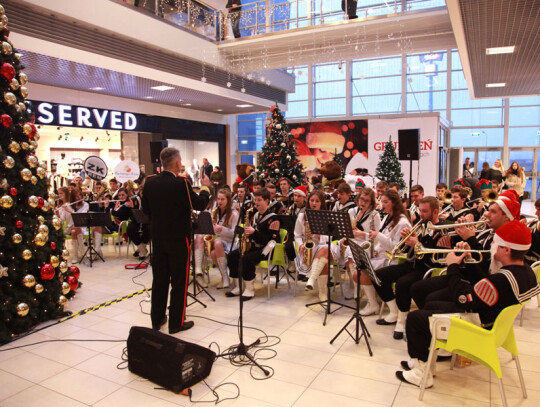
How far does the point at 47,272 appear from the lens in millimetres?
4680

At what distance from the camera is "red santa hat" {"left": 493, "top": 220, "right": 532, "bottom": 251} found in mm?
2977

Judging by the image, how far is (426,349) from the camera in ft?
10.9

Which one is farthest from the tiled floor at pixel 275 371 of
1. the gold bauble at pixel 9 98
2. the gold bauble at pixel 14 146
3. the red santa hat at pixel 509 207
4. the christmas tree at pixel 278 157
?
the christmas tree at pixel 278 157

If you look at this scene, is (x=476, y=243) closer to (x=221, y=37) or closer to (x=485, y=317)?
(x=485, y=317)

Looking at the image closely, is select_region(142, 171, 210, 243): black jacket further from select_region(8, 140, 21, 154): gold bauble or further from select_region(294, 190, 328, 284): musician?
select_region(294, 190, 328, 284): musician

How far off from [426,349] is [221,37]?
36.0ft

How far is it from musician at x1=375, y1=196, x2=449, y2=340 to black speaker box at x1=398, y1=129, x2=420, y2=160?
3910mm

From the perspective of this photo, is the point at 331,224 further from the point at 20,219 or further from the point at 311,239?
the point at 20,219

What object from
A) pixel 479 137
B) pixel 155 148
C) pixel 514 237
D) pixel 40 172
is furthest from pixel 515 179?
pixel 40 172

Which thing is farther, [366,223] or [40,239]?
[366,223]

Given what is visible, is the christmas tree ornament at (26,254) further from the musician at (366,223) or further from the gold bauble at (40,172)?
the musician at (366,223)

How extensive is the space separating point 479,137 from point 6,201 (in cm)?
1879

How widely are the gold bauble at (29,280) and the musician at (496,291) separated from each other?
3979mm

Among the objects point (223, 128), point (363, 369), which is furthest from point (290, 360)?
point (223, 128)
